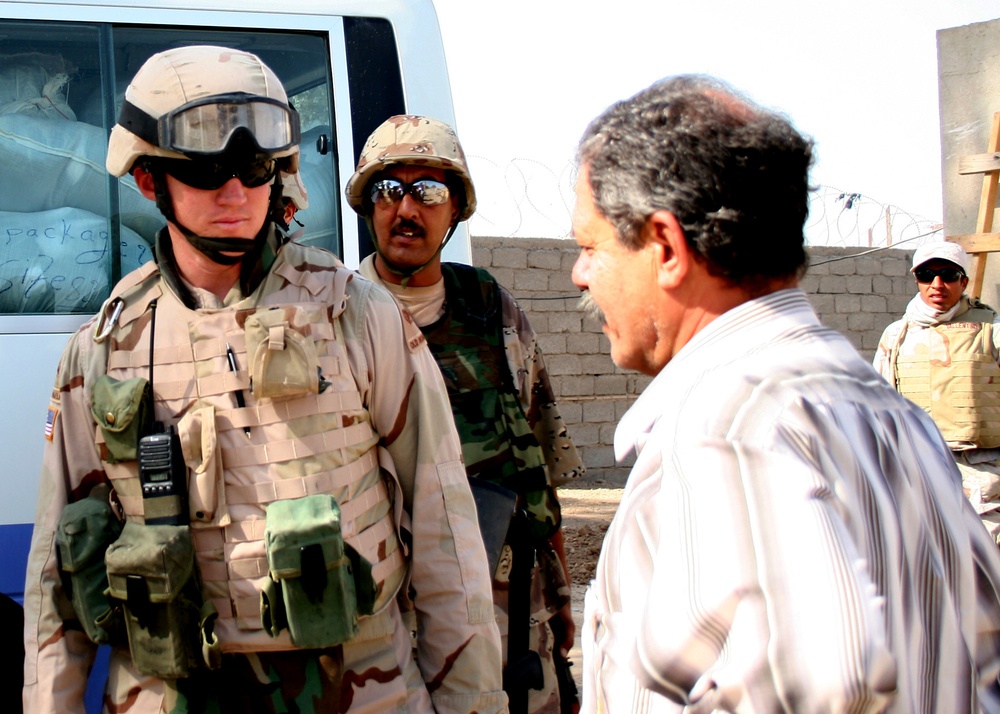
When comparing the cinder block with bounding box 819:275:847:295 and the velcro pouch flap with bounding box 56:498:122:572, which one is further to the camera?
the cinder block with bounding box 819:275:847:295

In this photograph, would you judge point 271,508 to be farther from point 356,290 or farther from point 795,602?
point 795,602

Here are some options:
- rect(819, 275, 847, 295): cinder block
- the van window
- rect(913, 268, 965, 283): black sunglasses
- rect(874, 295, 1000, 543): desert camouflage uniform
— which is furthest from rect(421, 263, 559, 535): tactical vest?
rect(819, 275, 847, 295): cinder block

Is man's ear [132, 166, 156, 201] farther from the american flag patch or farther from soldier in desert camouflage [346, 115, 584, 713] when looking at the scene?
soldier in desert camouflage [346, 115, 584, 713]

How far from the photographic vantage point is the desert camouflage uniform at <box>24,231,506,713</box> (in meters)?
1.84

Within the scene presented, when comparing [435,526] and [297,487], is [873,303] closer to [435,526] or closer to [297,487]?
[435,526]

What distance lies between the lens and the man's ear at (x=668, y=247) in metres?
1.16

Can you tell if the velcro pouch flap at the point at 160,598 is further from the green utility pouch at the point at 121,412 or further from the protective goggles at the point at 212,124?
the protective goggles at the point at 212,124

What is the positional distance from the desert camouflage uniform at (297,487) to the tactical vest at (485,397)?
0.74 meters

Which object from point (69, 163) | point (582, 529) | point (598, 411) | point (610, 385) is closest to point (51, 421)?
point (69, 163)

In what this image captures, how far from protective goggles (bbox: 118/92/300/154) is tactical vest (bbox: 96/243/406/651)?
0.92 ft

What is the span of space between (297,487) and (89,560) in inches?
14.6

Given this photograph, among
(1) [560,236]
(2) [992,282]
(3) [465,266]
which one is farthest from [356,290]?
(2) [992,282]

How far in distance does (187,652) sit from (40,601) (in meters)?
0.29

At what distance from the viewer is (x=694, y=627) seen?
95 cm
